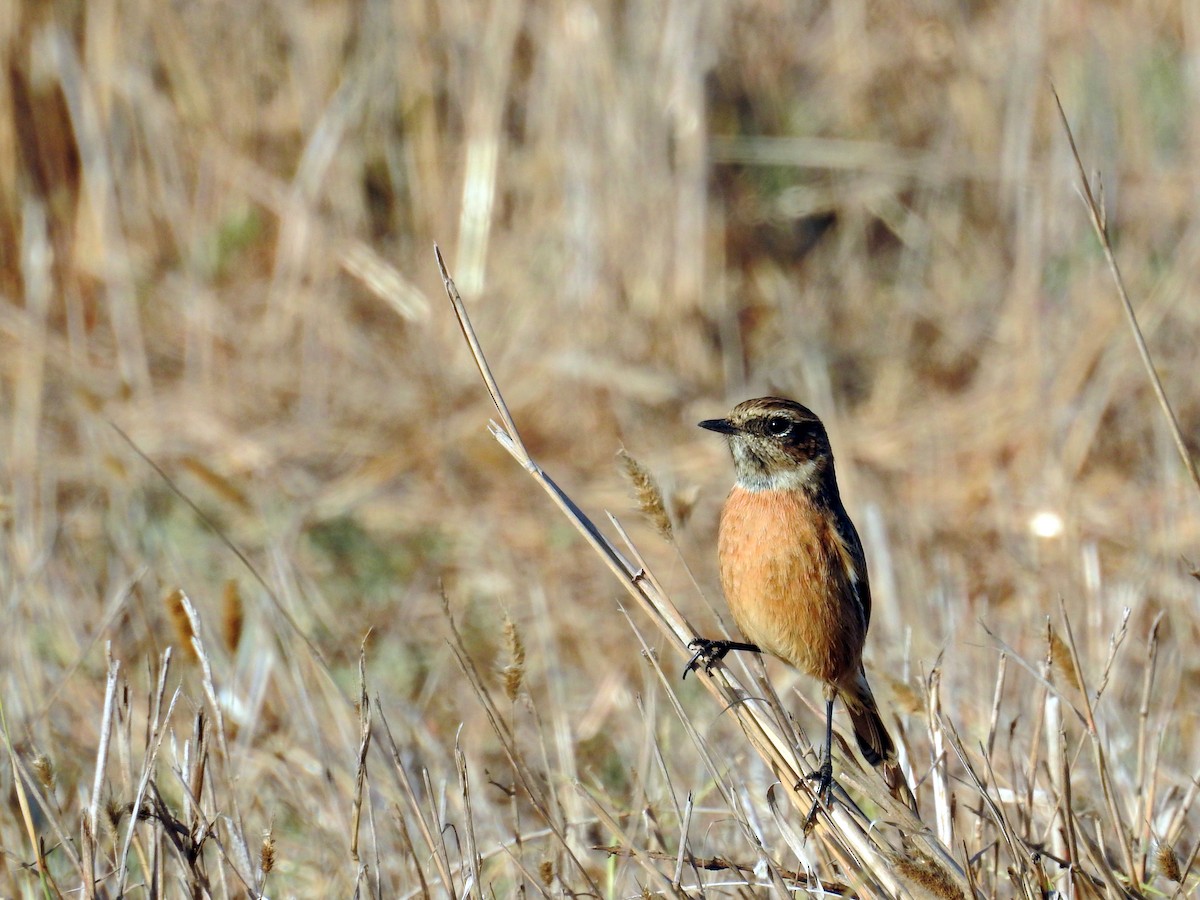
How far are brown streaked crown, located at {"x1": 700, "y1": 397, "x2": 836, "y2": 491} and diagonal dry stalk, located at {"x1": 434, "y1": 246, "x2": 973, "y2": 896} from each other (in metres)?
1.08

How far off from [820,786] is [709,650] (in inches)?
22.1

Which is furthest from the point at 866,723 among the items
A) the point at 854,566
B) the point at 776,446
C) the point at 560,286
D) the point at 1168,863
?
the point at 560,286

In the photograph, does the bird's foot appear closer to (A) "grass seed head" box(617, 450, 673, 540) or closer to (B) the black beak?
(A) "grass seed head" box(617, 450, 673, 540)

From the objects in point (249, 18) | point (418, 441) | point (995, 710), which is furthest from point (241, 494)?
point (995, 710)

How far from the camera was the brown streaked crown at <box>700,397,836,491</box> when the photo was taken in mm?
4227

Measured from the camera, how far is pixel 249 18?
28.3 feet

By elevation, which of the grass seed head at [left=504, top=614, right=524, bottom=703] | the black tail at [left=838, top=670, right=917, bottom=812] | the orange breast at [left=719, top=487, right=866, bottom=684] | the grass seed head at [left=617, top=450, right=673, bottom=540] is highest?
the grass seed head at [left=617, top=450, right=673, bottom=540]

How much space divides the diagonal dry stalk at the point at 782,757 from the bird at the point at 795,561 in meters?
0.62

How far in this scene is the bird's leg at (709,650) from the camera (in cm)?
320

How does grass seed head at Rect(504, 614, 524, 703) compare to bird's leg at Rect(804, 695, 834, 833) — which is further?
bird's leg at Rect(804, 695, 834, 833)

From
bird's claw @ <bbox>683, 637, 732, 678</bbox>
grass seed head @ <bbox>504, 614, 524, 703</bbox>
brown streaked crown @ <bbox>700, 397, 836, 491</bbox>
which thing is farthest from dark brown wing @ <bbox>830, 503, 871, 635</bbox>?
grass seed head @ <bbox>504, 614, 524, 703</bbox>

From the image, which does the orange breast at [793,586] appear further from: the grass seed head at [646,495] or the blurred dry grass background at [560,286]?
the blurred dry grass background at [560,286]

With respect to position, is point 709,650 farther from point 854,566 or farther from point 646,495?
point 646,495

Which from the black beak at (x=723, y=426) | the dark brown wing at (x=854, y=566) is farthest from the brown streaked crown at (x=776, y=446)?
the dark brown wing at (x=854, y=566)
